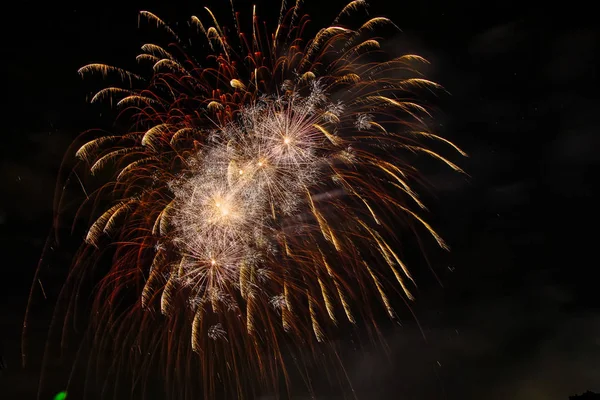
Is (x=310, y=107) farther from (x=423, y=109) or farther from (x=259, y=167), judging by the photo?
(x=423, y=109)

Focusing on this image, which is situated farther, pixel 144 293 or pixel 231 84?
pixel 231 84

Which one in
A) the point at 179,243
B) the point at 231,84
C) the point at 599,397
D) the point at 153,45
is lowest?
the point at 599,397

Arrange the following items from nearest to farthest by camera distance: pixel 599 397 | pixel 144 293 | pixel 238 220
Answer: pixel 144 293 < pixel 238 220 < pixel 599 397

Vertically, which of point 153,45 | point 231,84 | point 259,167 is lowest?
point 259,167

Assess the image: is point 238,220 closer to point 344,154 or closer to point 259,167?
point 259,167

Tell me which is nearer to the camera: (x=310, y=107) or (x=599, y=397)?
(x=310, y=107)

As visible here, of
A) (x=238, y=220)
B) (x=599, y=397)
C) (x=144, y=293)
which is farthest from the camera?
(x=599, y=397)

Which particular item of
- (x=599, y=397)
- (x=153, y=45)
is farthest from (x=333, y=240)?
(x=599, y=397)

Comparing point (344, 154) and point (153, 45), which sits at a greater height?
point (153, 45)

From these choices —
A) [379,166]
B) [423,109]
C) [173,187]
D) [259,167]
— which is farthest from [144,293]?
[423,109]
